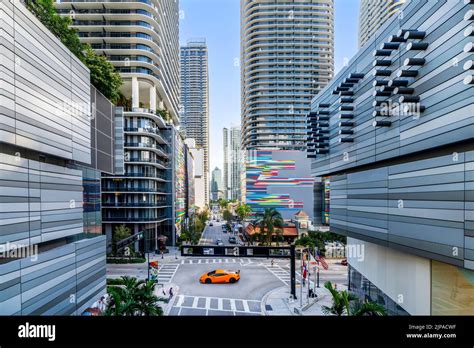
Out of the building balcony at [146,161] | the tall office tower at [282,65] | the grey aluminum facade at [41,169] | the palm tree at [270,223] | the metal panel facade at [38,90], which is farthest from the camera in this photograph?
the tall office tower at [282,65]

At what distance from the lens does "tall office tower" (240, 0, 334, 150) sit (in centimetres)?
4438

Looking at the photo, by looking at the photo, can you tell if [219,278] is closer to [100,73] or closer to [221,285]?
[221,285]

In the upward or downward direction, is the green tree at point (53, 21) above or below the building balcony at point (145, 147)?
above


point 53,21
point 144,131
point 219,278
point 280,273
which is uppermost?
point 144,131

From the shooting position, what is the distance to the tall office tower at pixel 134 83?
28.1m

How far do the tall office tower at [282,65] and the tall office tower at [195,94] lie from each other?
32.1 feet

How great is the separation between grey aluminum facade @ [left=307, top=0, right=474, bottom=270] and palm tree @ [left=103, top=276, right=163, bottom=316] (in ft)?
23.6

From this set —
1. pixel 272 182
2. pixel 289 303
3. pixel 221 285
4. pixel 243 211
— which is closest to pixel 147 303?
pixel 289 303

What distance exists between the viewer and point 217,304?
536 inches

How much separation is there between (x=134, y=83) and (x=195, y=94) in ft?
110

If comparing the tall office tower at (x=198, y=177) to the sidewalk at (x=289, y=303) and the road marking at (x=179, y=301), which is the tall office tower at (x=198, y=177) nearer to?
the road marking at (x=179, y=301)

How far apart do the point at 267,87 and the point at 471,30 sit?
48067 millimetres

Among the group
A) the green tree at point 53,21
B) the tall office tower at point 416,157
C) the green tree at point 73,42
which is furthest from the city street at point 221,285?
the green tree at point 53,21
